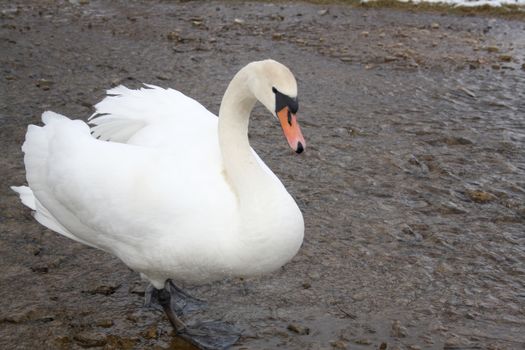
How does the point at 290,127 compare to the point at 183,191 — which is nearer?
the point at 290,127

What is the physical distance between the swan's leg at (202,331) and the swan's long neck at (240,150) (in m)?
0.92

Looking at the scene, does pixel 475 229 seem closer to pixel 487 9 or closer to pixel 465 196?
pixel 465 196

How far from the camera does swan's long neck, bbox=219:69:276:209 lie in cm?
341

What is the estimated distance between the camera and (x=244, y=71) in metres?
3.48

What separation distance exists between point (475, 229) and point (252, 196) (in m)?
2.46

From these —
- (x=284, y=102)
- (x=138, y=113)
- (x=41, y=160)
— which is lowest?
(x=41, y=160)

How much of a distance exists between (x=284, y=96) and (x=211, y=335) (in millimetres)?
1568

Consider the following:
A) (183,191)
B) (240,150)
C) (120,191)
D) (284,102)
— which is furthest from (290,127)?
(120,191)

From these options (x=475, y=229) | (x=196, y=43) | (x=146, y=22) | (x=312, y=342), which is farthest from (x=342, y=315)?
(x=146, y=22)

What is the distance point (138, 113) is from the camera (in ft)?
14.0

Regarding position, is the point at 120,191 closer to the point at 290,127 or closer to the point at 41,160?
the point at 41,160

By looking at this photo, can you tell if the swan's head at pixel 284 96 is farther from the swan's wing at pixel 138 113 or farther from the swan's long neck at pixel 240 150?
the swan's wing at pixel 138 113

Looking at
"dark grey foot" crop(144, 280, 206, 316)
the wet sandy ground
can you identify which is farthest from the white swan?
the wet sandy ground

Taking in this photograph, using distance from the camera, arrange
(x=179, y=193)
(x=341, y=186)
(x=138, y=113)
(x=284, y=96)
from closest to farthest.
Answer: (x=284, y=96)
(x=179, y=193)
(x=138, y=113)
(x=341, y=186)
